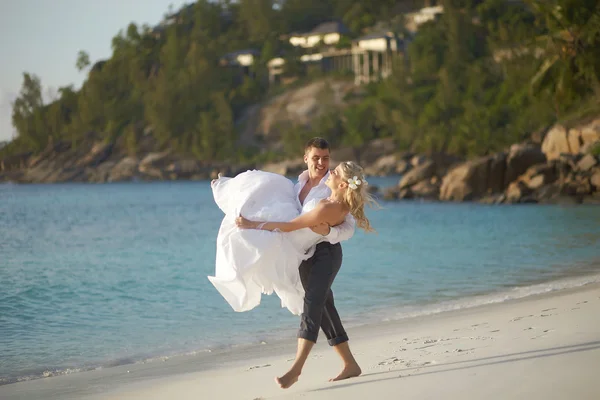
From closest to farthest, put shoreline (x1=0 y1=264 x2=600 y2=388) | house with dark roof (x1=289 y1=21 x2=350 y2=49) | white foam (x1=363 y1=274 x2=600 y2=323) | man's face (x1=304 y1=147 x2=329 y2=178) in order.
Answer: man's face (x1=304 y1=147 x2=329 y2=178) → shoreline (x1=0 y1=264 x2=600 y2=388) → white foam (x1=363 y1=274 x2=600 y2=323) → house with dark roof (x1=289 y1=21 x2=350 y2=49)

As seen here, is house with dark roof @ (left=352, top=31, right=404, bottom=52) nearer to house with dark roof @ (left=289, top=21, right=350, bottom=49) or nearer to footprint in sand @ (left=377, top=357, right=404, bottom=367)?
house with dark roof @ (left=289, top=21, right=350, bottom=49)

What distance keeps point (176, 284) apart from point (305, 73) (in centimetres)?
9658

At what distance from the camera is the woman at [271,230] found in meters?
5.77

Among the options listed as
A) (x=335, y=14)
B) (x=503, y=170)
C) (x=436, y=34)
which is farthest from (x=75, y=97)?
(x=503, y=170)

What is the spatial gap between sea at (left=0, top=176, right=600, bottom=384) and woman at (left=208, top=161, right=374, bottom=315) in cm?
320

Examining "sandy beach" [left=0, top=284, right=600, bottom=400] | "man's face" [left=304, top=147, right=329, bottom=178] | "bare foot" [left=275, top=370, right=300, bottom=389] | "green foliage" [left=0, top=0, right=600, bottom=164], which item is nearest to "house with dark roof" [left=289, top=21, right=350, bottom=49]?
"green foliage" [left=0, top=0, right=600, bottom=164]

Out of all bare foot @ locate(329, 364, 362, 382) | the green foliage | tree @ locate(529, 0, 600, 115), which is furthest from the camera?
the green foliage

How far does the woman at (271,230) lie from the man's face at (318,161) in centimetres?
11

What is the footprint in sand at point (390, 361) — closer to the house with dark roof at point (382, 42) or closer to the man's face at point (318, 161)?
the man's face at point (318, 161)

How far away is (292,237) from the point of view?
19.2ft

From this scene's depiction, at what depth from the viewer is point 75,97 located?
13975 cm

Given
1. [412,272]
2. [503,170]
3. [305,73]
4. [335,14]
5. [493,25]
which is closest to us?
[412,272]

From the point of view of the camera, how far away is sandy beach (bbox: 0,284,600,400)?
533cm

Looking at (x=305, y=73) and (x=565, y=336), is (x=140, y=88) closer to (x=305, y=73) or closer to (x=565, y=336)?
(x=305, y=73)
